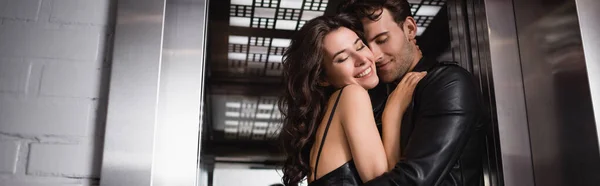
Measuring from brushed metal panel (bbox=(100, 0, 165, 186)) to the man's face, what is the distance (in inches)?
27.0

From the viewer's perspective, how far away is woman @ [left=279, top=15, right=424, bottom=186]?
1.36m

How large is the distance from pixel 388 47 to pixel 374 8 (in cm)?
13

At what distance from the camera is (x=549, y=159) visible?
4.65ft

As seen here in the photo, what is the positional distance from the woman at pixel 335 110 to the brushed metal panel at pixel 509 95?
23 cm

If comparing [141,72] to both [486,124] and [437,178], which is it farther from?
[486,124]

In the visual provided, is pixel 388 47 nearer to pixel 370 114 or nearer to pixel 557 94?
pixel 370 114

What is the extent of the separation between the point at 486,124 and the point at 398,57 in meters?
0.36

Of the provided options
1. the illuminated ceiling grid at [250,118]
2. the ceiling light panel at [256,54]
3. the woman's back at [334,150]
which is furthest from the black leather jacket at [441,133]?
the illuminated ceiling grid at [250,118]

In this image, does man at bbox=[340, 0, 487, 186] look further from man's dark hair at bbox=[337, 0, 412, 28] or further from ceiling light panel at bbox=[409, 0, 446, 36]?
ceiling light panel at bbox=[409, 0, 446, 36]

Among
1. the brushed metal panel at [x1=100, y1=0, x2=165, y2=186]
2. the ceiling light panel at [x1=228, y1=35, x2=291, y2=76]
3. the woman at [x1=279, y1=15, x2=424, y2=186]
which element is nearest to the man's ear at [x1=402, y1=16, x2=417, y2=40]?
the woman at [x1=279, y1=15, x2=424, y2=186]

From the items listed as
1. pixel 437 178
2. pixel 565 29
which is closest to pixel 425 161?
pixel 437 178

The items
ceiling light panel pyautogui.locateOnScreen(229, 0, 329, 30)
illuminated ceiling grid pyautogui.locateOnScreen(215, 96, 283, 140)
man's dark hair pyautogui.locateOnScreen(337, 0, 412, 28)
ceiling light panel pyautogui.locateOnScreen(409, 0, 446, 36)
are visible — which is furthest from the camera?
illuminated ceiling grid pyautogui.locateOnScreen(215, 96, 283, 140)

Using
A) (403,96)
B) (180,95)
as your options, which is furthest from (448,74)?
(180,95)

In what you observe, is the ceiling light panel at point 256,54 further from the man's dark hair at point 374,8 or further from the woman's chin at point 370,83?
the woman's chin at point 370,83
